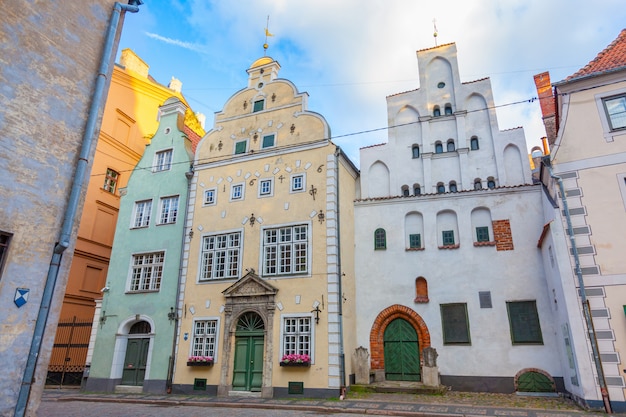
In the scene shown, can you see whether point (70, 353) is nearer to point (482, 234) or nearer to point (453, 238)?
point (453, 238)

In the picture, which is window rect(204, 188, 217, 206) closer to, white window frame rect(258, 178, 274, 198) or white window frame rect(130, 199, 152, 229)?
white window frame rect(258, 178, 274, 198)

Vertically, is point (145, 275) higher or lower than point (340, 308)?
higher

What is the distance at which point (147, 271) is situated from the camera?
20.4 meters

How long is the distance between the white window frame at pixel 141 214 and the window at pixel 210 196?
3.34m

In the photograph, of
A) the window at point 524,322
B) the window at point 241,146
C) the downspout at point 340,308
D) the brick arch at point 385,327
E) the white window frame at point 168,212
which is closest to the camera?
the downspout at point 340,308

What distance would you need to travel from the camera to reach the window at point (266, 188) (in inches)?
747

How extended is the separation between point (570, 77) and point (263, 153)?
1263 cm

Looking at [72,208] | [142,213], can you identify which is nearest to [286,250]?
[142,213]

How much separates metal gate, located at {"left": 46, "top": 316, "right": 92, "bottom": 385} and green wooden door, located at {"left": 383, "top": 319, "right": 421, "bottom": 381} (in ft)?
48.8

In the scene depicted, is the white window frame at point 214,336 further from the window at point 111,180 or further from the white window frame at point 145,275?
the window at point 111,180

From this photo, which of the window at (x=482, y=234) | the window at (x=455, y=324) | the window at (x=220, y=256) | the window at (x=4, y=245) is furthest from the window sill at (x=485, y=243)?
the window at (x=4, y=245)

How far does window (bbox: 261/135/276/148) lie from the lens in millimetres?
19891

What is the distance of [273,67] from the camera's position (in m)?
21.3

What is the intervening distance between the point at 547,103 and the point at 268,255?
15.8m
